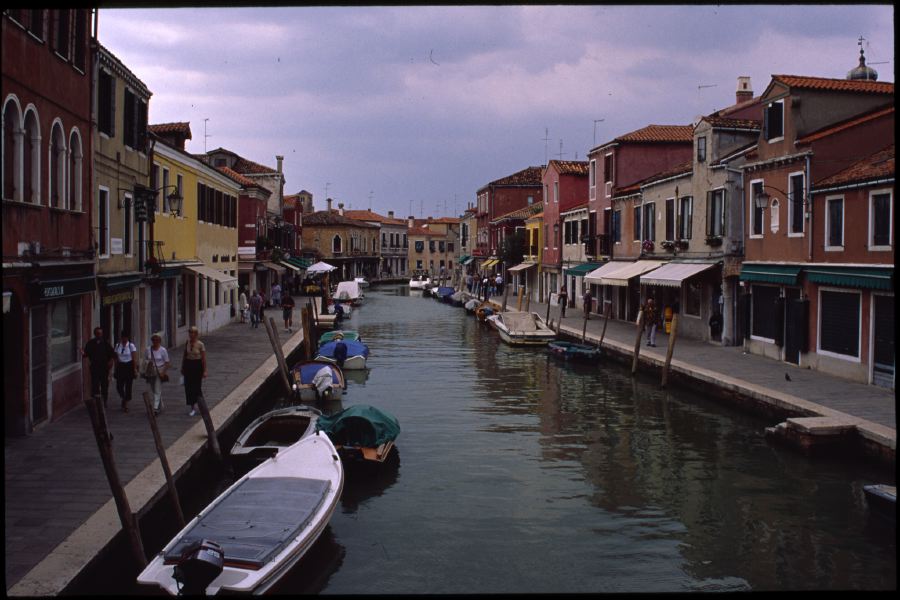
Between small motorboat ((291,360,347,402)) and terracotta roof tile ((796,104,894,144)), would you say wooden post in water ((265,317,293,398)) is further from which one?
terracotta roof tile ((796,104,894,144))

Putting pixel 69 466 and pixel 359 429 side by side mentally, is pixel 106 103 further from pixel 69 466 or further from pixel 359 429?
pixel 69 466

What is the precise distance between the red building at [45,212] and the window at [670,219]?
21.5 meters

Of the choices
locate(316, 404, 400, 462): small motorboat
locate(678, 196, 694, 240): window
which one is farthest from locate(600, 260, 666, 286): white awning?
locate(316, 404, 400, 462): small motorboat

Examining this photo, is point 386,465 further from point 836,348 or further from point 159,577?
point 836,348

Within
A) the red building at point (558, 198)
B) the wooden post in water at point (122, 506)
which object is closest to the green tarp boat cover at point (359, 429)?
the wooden post in water at point (122, 506)

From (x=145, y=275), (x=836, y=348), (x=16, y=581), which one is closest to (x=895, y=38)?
(x=16, y=581)

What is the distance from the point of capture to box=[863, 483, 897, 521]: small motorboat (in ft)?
34.8

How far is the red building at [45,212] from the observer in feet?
40.1

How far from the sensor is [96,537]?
8.34 metres

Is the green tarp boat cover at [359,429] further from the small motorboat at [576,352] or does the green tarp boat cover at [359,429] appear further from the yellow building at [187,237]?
the small motorboat at [576,352]

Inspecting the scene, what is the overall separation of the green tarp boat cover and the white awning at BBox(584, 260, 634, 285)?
71.5ft

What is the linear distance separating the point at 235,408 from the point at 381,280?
285 ft

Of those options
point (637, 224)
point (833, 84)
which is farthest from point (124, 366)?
point (637, 224)

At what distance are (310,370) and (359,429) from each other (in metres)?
7.39
